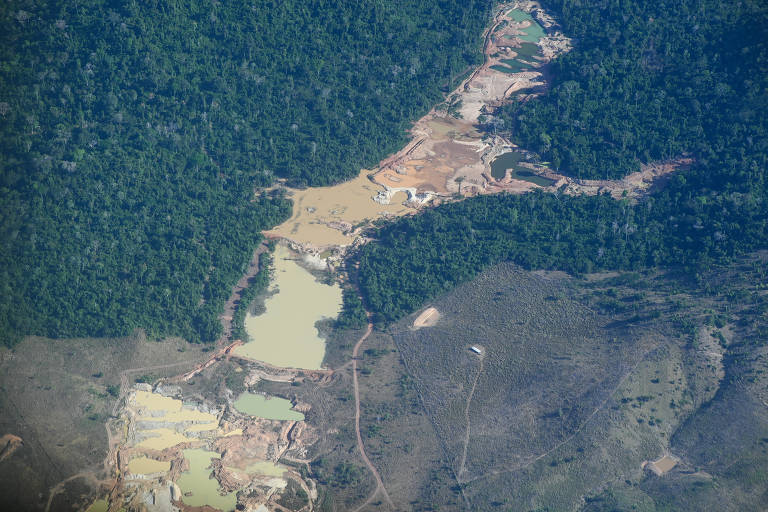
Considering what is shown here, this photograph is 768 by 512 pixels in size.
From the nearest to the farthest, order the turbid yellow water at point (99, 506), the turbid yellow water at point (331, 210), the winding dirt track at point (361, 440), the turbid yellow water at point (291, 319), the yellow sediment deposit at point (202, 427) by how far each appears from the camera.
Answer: the turbid yellow water at point (99, 506), the winding dirt track at point (361, 440), the yellow sediment deposit at point (202, 427), the turbid yellow water at point (291, 319), the turbid yellow water at point (331, 210)

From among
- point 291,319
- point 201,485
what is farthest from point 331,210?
point 201,485

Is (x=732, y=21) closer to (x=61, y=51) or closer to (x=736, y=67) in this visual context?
(x=736, y=67)

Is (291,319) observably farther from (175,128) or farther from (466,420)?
(175,128)

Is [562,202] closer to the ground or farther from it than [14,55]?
closer to the ground

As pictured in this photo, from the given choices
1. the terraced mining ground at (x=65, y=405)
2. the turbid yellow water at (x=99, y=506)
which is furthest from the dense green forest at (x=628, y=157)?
the turbid yellow water at (x=99, y=506)

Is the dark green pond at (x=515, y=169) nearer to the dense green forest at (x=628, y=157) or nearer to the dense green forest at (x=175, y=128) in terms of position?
the dense green forest at (x=628, y=157)

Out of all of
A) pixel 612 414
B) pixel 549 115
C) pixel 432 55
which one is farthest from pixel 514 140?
pixel 612 414
